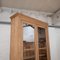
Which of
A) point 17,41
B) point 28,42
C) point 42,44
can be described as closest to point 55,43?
point 42,44

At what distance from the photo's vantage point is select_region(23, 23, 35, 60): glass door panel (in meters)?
1.55

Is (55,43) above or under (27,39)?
under

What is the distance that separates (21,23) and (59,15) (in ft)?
4.38

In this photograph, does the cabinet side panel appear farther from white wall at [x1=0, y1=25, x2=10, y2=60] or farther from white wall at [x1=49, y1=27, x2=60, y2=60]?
white wall at [x1=49, y1=27, x2=60, y2=60]

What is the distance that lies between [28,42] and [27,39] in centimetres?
5

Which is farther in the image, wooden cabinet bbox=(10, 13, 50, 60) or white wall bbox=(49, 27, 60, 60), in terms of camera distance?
white wall bbox=(49, 27, 60, 60)

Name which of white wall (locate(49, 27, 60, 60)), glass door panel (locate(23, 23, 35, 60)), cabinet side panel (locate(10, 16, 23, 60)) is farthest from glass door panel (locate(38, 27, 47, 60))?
white wall (locate(49, 27, 60, 60))

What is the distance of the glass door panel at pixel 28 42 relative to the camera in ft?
5.09

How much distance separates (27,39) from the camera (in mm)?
1641

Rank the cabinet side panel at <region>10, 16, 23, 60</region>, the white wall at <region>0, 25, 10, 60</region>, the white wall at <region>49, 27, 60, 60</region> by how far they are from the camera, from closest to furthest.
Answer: the cabinet side panel at <region>10, 16, 23, 60</region> → the white wall at <region>0, 25, 10, 60</region> → the white wall at <region>49, 27, 60, 60</region>

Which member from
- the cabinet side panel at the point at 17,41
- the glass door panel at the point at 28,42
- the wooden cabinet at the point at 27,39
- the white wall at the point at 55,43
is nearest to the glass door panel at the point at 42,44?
the wooden cabinet at the point at 27,39

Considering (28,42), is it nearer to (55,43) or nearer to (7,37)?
(7,37)

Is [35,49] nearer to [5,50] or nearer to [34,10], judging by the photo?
[5,50]

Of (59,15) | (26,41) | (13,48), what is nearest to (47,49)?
(26,41)
